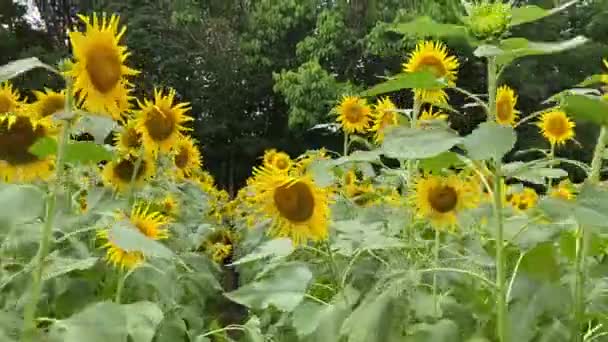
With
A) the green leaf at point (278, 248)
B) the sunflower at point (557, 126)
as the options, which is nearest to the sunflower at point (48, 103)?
the green leaf at point (278, 248)

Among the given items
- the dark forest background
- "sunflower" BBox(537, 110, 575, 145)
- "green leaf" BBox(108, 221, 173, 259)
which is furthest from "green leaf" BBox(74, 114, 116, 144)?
the dark forest background

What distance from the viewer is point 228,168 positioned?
53.2ft

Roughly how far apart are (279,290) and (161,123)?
0.62 meters

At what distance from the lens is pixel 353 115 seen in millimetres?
3379

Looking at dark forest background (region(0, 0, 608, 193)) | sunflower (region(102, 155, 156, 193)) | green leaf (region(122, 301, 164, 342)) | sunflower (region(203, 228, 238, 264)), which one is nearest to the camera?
green leaf (region(122, 301, 164, 342))

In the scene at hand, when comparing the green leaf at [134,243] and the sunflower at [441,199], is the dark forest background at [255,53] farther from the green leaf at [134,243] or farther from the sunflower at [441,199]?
the green leaf at [134,243]

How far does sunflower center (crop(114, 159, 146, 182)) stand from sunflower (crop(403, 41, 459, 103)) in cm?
75

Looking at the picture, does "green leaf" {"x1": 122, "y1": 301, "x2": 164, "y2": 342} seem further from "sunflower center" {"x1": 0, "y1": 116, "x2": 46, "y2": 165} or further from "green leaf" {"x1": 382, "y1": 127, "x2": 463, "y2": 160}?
"green leaf" {"x1": 382, "y1": 127, "x2": 463, "y2": 160}

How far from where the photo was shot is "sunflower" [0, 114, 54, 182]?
1.54 meters

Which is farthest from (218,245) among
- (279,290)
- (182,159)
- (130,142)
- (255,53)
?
(255,53)

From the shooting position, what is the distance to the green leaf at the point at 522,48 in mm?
1147

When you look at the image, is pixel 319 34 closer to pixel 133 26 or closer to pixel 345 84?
pixel 345 84

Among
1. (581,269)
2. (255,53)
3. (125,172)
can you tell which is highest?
(255,53)

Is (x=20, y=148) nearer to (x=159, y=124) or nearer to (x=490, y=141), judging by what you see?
(x=159, y=124)
